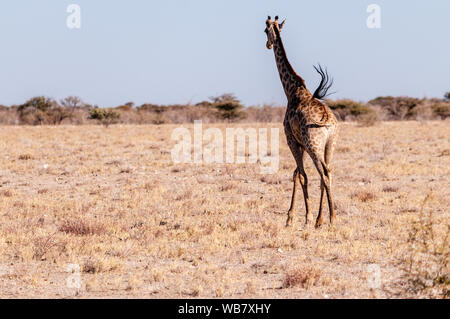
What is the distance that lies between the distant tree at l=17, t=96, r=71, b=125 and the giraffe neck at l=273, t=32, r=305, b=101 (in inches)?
1321

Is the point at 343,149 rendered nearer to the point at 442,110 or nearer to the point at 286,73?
the point at 286,73

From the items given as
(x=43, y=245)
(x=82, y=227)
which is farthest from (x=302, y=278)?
(x=82, y=227)

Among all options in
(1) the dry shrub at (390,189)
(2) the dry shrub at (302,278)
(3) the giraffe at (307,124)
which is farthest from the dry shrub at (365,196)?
(2) the dry shrub at (302,278)

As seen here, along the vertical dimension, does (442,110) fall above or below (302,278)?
above

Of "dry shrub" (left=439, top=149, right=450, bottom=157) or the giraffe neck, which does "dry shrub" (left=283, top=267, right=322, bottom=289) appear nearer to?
the giraffe neck

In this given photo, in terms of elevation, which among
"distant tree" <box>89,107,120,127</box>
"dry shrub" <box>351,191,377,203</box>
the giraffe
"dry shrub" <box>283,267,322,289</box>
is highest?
"distant tree" <box>89,107,120,127</box>

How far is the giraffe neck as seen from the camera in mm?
9312

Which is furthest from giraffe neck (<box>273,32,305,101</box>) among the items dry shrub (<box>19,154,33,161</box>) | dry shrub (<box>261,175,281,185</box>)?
dry shrub (<box>19,154,33,161</box>)

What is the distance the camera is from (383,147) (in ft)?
65.0

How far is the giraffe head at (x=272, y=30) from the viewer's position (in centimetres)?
955

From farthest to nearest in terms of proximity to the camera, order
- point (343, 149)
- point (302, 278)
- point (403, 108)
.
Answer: point (403, 108)
point (343, 149)
point (302, 278)

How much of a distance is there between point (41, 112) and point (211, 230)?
37519 millimetres

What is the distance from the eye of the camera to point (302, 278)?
5918mm

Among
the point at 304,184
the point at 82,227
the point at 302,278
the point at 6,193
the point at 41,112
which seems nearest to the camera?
the point at 302,278
